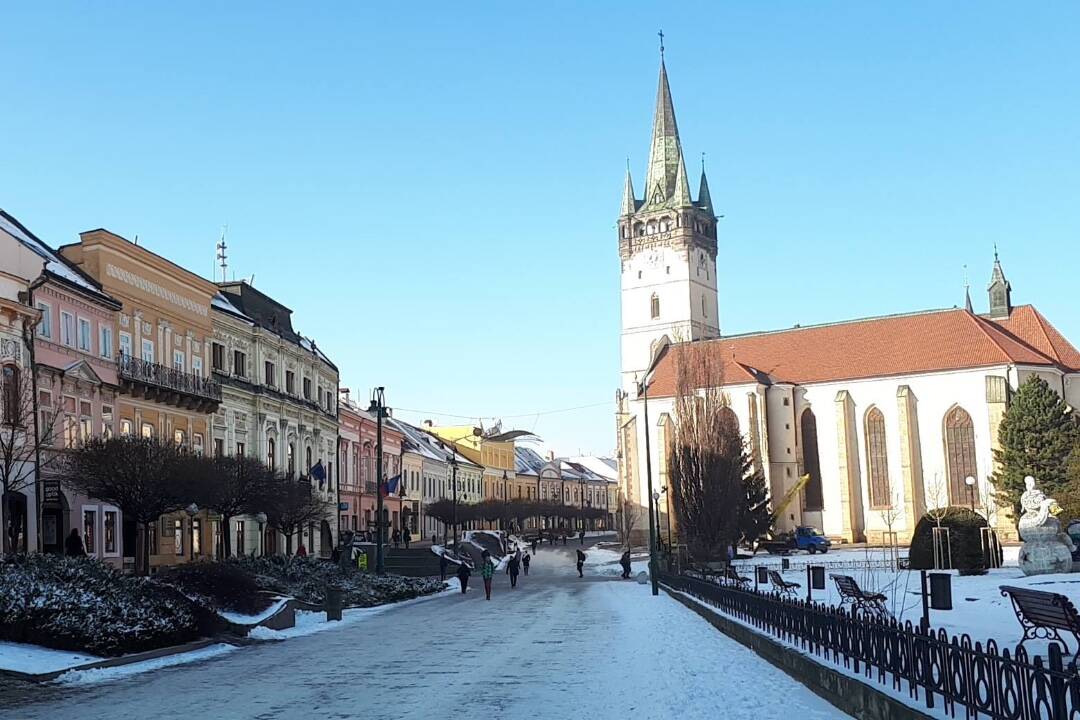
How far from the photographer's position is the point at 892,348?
78875 mm

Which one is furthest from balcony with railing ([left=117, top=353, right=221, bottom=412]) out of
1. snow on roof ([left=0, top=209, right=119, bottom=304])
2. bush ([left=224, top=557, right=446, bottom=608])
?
bush ([left=224, top=557, right=446, bottom=608])

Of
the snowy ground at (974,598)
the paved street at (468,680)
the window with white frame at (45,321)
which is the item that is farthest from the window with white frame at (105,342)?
the snowy ground at (974,598)

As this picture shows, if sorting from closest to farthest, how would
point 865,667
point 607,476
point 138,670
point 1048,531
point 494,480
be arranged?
1. point 865,667
2. point 138,670
3. point 1048,531
4. point 494,480
5. point 607,476

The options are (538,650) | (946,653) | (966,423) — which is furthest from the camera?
(966,423)

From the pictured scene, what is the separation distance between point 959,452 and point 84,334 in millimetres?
58240

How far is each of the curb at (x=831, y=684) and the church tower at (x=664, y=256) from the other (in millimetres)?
82204

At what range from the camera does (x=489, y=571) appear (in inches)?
1400

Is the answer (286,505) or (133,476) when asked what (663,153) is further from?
(133,476)

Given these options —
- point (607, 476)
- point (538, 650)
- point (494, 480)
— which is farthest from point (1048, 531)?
point (607, 476)

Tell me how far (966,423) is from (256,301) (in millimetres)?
48439

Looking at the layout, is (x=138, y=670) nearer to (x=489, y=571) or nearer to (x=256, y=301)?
(x=489, y=571)

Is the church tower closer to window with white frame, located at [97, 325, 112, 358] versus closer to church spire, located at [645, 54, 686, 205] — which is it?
church spire, located at [645, 54, 686, 205]

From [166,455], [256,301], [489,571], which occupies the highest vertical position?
[256,301]

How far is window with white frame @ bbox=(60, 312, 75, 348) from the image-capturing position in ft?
107
